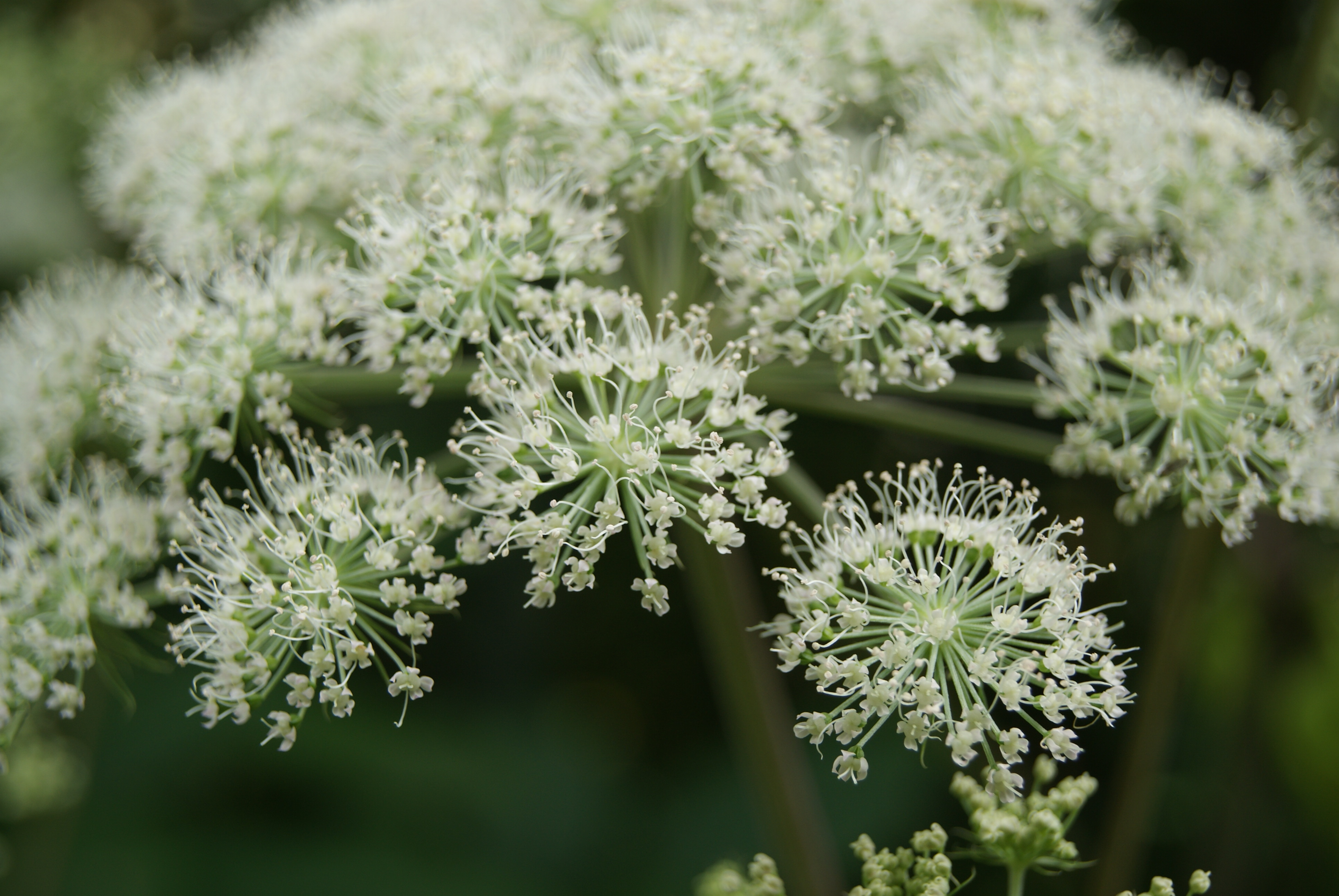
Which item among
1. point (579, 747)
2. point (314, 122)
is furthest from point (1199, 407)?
point (579, 747)

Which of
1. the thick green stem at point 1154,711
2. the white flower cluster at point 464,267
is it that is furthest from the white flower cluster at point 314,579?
the thick green stem at point 1154,711

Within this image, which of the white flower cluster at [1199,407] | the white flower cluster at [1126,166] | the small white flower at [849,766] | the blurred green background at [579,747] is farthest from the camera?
the blurred green background at [579,747]

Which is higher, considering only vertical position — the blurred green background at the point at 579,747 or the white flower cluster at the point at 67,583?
the white flower cluster at the point at 67,583

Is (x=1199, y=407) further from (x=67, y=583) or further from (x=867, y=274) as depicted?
(x=67, y=583)

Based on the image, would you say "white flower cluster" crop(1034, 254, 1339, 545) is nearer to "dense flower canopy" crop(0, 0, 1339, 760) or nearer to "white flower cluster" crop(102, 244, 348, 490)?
"dense flower canopy" crop(0, 0, 1339, 760)

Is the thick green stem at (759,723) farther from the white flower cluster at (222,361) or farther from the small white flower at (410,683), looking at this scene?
the white flower cluster at (222,361)
